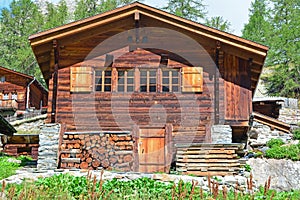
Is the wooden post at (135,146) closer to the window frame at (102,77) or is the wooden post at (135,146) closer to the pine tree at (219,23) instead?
the window frame at (102,77)

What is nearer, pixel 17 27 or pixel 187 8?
pixel 187 8

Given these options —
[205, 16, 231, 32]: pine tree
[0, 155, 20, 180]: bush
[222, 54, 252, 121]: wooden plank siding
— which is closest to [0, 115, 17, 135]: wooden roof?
[0, 155, 20, 180]: bush

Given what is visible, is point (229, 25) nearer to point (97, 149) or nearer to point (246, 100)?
point (246, 100)

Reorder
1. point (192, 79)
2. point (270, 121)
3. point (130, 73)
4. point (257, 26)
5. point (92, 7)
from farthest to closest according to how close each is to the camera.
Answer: point (92, 7)
point (257, 26)
point (270, 121)
point (130, 73)
point (192, 79)

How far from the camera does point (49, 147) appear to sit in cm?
1230

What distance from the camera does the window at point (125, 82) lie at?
1327cm

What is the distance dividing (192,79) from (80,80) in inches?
146

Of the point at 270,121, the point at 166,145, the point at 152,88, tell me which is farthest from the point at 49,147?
the point at 270,121

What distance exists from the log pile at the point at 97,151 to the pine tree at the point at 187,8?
22.6 meters

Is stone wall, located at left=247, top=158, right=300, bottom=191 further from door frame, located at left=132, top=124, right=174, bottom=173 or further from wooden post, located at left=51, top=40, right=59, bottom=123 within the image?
wooden post, located at left=51, top=40, right=59, bottom=123

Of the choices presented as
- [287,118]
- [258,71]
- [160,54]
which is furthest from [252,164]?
[287,118]

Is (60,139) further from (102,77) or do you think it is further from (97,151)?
(102,77)

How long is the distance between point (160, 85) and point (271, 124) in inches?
224

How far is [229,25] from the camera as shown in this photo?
35.7 metres
